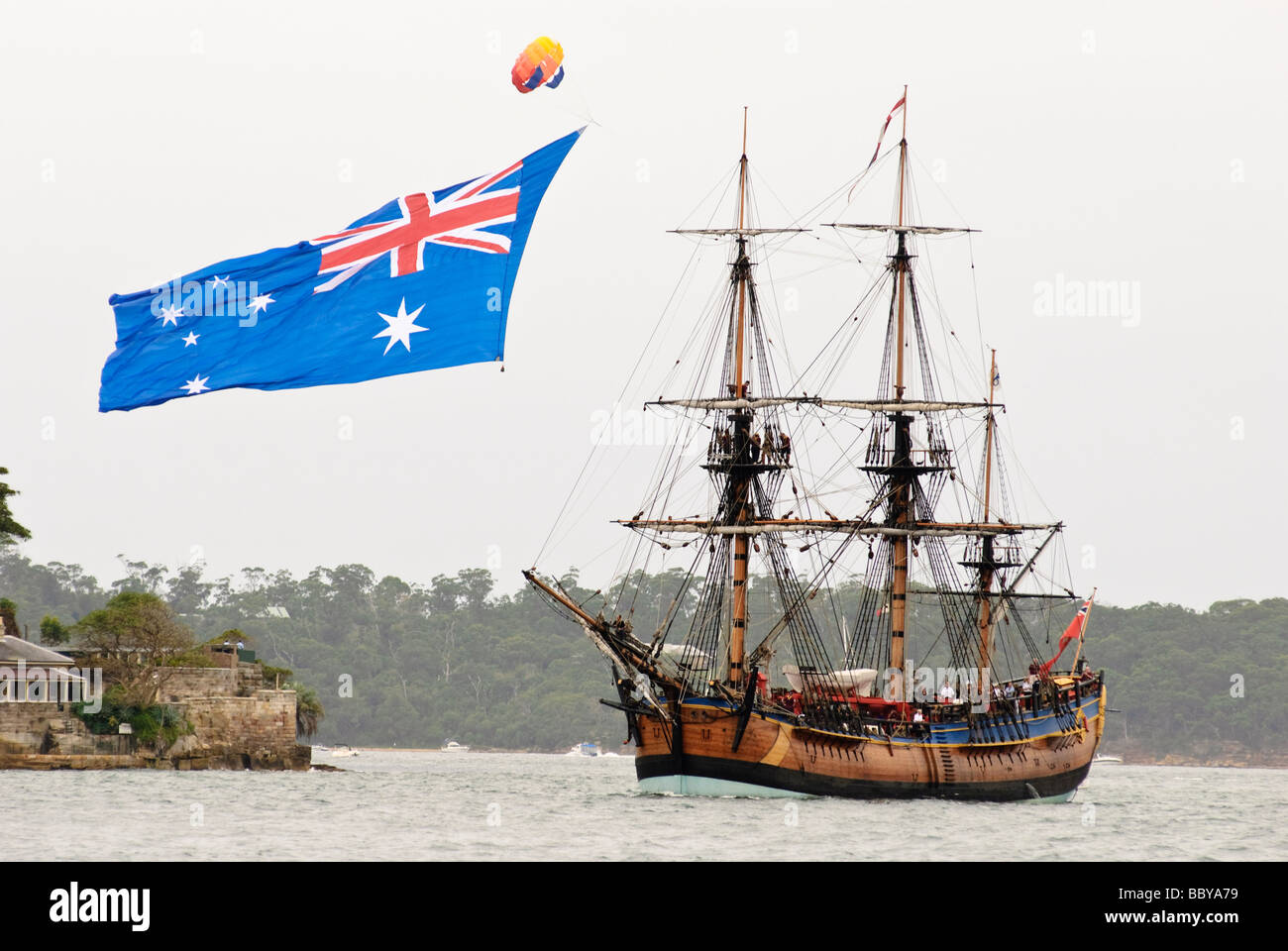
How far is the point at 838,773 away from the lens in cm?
6438

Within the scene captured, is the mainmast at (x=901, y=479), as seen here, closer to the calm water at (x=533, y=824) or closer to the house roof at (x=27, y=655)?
the calm water at (x=533, y=824)

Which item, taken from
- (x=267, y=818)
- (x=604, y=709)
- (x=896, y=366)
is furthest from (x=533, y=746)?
(x=267, y=818)

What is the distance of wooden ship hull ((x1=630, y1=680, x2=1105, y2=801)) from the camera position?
6281 centimetres

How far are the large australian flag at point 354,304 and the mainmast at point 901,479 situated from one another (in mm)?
44618

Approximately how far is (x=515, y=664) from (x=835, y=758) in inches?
5006

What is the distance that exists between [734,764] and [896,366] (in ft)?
61.7

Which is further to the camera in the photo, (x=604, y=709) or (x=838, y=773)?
(x=604, y=709)

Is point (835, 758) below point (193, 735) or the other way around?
below

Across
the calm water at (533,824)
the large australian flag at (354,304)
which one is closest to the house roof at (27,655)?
the calm water at (533,824)

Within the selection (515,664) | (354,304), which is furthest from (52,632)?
(515,664)

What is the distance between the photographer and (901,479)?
75.2 metres

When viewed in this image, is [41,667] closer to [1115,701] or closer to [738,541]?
[738,541]

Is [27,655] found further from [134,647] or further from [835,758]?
[835,758]

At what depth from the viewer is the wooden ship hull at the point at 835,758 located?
62812mm
